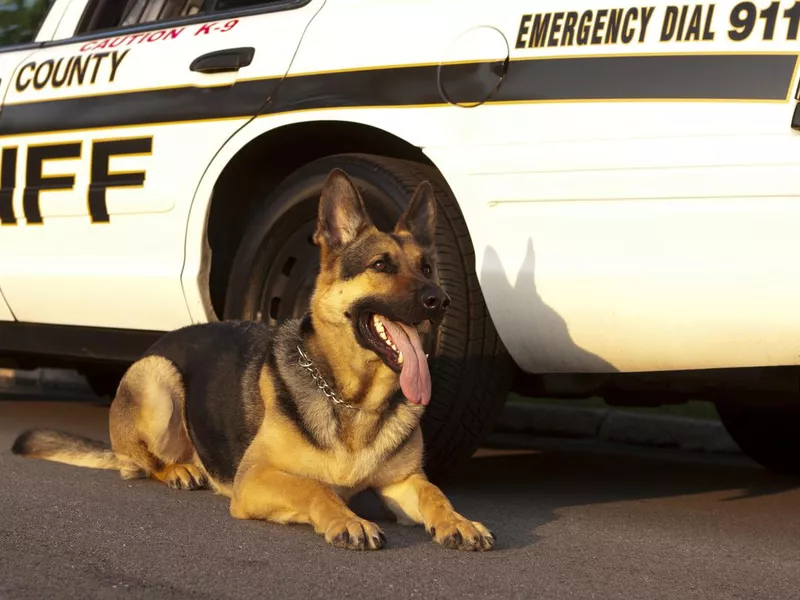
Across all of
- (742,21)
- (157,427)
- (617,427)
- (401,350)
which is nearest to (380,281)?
(401,350)

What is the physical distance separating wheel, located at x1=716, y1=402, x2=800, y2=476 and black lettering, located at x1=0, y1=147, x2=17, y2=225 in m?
3.08

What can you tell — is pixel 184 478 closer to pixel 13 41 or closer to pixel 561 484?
pixel 561 484

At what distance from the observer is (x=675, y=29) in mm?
3814

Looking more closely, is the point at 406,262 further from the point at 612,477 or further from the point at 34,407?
the point at 34,407

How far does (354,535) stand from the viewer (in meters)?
3.60

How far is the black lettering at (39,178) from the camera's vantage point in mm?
5242

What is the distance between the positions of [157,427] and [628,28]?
215cm

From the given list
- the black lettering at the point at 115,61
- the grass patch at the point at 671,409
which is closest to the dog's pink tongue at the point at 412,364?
the black lettering at the point at 115,61

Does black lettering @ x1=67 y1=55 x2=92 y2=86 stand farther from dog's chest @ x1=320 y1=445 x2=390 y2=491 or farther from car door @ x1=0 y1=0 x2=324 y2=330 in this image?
dog's chest @ x1=320 y1=445 x2=390 y2=491

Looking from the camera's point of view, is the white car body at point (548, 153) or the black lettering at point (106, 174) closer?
the white car body at point (548, 153)

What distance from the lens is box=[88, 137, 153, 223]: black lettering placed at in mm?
5008

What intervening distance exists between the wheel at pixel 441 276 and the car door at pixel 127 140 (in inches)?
12.8

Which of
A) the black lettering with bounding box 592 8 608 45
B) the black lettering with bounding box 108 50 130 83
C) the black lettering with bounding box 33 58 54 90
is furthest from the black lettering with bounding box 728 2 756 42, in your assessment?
the black lettering with bounding box 33 58 54 90

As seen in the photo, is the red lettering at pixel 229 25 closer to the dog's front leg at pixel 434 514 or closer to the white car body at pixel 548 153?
the white car body at pixel 548 153
